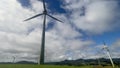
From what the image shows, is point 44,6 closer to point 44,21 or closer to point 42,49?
point 44,21

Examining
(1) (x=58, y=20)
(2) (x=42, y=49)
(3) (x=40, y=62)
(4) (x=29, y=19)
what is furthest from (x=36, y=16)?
(3) (x=40, y=62)

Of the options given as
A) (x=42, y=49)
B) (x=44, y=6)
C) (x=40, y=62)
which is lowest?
(x=40, y=62)

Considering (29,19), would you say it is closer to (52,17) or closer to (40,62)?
(52,17)

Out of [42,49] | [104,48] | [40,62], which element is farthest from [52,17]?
[104,48]

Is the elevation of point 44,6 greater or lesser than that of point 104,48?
greater

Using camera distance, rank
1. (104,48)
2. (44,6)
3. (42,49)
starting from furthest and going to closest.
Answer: (44,6)
(42,49)
(104,48)

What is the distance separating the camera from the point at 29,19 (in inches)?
4200

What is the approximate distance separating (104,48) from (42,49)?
1530 inches

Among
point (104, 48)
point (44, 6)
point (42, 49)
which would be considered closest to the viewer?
point (104, 48)

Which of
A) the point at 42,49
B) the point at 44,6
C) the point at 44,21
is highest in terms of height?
the point at 44,6

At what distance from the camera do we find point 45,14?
113 metres

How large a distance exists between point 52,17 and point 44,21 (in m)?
5.73

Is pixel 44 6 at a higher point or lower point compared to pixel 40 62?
higher

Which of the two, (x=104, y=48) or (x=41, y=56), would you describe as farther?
(x=41, y=56)
